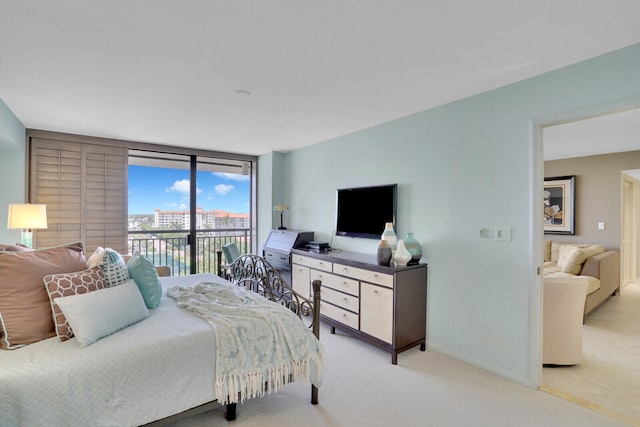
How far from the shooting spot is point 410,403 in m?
2.29

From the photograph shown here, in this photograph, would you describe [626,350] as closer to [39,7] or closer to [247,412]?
[247,412]

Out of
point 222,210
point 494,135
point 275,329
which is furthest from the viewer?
point 222,210

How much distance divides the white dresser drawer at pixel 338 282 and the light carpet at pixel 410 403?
750 mm

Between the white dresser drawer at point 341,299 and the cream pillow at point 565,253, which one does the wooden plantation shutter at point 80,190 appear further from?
the cream pillow at point 565,253

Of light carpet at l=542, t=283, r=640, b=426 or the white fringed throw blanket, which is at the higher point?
the white fringed throw blanket

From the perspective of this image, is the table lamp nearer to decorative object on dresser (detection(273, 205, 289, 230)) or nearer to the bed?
the bed

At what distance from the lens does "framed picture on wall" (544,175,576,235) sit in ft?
18.0

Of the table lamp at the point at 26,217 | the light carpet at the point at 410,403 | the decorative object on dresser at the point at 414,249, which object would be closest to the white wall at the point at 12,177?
the table lamp at the point at 26,217

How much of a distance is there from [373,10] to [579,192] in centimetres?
565

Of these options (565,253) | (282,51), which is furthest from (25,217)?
(565,253)

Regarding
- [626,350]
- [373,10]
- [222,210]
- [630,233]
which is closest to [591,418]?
[626,350]

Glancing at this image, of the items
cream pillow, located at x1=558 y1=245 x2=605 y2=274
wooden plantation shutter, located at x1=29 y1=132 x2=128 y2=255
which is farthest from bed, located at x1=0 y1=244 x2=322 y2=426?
cream pillow, located at x1=558 y1=245 x2=605 y2=274

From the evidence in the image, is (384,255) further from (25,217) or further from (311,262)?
(25,217)

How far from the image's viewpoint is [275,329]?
2.09m
